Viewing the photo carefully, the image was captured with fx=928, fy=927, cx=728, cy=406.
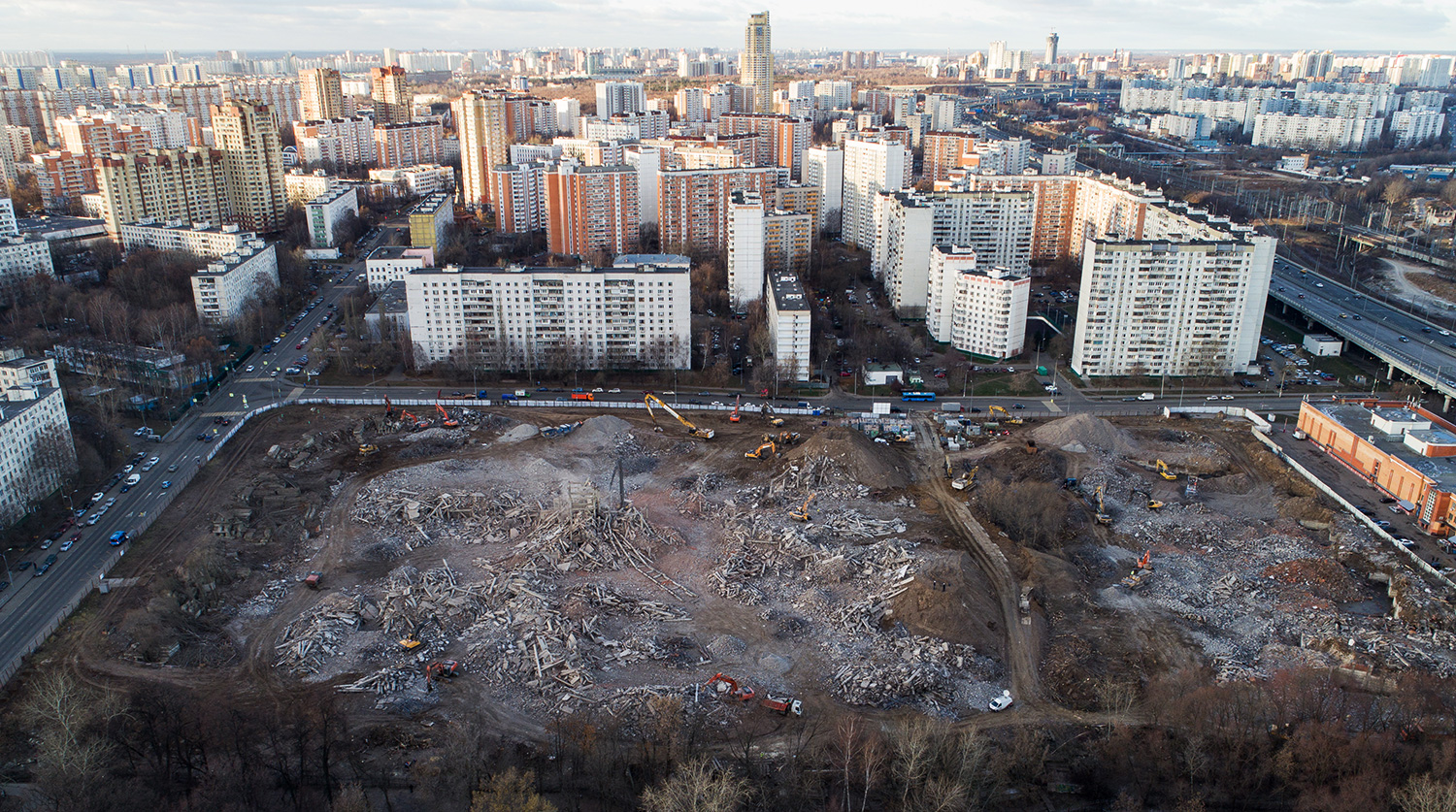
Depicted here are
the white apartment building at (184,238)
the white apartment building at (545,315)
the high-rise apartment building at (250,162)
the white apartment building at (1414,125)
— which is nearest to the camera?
the white apartment building at (545,315)

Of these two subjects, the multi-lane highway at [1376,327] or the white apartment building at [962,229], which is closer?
the multi-lane highway at [1376,327]

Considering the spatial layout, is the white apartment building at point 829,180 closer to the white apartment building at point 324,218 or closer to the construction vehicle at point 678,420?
the white apartment building at point 324,218

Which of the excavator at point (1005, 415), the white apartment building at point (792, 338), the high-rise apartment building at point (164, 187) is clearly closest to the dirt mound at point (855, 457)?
the excavator at point (1005, 415)

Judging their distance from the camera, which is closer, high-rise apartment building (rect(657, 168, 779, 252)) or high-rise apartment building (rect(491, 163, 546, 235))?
high-rise apartment building (rect(657, 168, 779, 252))

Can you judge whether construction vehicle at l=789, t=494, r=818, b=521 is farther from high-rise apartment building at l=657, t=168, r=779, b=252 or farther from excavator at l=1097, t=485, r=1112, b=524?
high-rise apartment building at l=657, t=168, r=779, b=252

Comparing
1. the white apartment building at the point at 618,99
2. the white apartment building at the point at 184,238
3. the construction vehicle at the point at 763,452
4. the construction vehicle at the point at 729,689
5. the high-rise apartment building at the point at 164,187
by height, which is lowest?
the construction vehicle at the point at 729,689

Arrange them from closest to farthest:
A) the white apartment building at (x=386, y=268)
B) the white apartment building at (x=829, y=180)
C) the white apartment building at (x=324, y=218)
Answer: the white apartment building at (x=386, y=268)
the white apartment building at (x=324, y=218)
the white apartment building at (x=829, y=180)

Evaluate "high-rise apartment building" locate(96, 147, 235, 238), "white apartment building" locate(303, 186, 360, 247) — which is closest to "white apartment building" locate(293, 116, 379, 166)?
"high-rise apartment building" locate(96, 147, 235, 238)

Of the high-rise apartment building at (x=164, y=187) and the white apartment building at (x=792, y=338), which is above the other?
the high-rise apartment building at (x=164, y=187)
